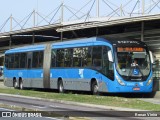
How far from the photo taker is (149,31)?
3378 cm

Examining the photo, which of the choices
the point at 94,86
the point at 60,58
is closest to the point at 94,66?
the point at 94,86

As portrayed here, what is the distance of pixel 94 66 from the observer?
1123 inches

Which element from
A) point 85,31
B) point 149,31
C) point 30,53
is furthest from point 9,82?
point 149,31

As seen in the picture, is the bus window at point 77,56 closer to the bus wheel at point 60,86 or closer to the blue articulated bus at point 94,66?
the blue articulated bus at point 94,66

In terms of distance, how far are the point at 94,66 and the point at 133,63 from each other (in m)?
2.50

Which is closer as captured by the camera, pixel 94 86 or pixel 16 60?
pixel 94 86

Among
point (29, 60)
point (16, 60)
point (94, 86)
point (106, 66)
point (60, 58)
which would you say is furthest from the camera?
point (16, 60)

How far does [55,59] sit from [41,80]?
2.65 metres

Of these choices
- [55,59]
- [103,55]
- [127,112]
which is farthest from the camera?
[55,59]

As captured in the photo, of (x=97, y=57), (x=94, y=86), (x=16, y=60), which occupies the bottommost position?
(x=94, y=86)

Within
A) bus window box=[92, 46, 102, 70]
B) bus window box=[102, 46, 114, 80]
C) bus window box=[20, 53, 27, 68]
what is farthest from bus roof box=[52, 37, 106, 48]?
bus window box=[20, 53, 27, 68]

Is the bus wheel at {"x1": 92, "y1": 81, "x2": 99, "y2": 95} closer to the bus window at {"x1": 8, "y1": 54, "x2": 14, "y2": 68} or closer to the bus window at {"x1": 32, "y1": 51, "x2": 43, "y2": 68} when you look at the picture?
the bus window at {"x1": 32, "y1": 51, "x2": 43, "y2": 68}

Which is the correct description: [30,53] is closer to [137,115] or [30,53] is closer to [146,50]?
[146,50]

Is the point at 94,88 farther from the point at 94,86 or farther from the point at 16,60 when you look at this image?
the point at 16,60
